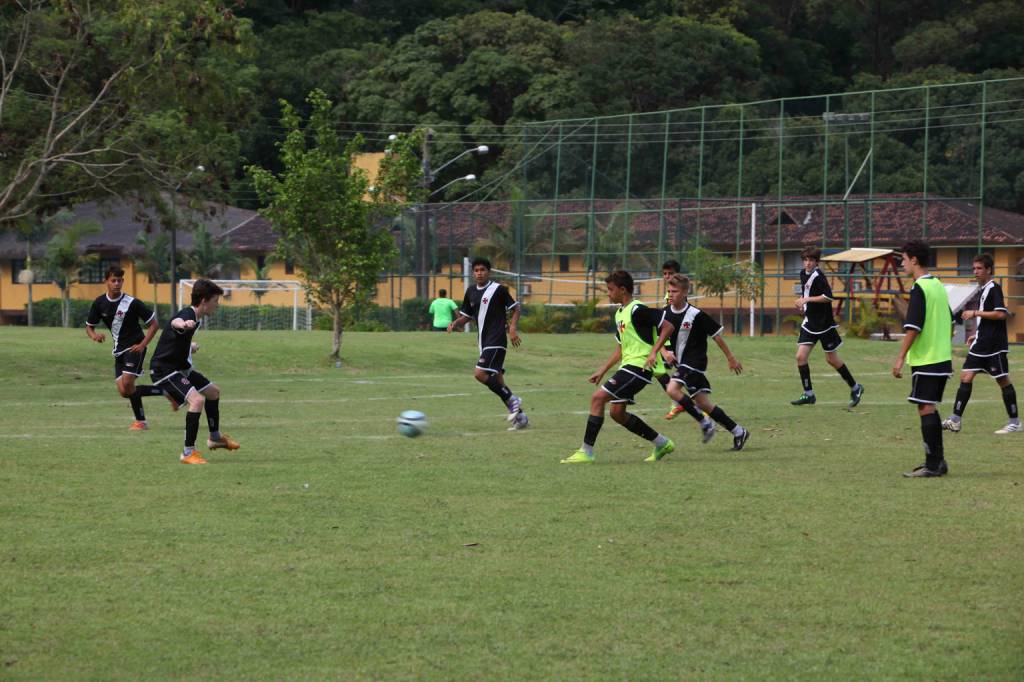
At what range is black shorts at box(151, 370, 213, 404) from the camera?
13.0m

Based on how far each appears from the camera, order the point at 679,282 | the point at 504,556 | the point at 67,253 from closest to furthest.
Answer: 1. the point at 504,556
2. the point at 679,282
3. the point at 67,253

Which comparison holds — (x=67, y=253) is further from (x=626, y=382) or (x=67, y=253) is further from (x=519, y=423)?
(x=626, y=382)

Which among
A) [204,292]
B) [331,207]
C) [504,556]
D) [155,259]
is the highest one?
[331,207]

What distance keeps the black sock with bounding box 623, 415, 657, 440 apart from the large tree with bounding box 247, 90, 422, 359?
15.8 meters

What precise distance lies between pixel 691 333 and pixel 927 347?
3.37 metres

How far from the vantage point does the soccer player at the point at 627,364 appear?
1262 cm

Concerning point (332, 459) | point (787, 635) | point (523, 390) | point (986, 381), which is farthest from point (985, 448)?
point (986, 381)

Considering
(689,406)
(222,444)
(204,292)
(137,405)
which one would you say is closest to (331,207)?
(137,405)

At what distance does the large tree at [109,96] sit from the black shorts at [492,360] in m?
9.62

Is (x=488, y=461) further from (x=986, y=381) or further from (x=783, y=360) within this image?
(x=783, y=360)

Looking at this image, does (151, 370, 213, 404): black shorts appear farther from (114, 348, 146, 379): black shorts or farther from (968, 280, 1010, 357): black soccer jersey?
(968, 280, 1010, 357): black soccer jersey

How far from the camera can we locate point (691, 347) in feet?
47.6

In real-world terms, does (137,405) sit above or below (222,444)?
above

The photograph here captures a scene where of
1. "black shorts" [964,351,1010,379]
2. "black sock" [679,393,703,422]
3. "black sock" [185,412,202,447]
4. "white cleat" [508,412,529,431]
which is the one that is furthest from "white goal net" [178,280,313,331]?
"black sock" [185,412,202,447]
